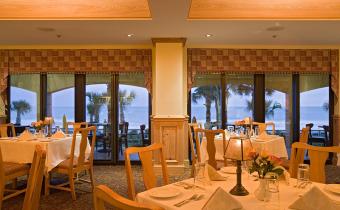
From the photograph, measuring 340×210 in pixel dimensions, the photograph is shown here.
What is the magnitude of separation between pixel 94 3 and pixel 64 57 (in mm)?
2032

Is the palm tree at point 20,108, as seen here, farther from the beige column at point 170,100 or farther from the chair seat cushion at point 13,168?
the beige column at point 170,100

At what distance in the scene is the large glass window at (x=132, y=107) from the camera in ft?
20.2

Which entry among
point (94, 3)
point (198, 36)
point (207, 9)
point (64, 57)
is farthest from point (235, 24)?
point (64, 57)

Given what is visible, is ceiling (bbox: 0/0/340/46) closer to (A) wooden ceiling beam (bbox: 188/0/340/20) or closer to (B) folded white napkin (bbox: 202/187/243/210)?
(A) wooden ceiling beam (bbox: 188/0/340/20)

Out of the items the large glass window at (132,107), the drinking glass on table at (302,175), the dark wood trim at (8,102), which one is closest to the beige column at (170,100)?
the large glass window at (132,107)

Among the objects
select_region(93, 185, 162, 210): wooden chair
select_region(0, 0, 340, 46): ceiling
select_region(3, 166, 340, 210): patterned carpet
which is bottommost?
select_region(3, 166, 340, 210): patterned carpet

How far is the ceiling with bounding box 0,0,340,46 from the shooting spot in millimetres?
4289

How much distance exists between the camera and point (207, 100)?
20.4 feet

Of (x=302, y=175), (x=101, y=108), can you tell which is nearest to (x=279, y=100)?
(x=101, y=108)

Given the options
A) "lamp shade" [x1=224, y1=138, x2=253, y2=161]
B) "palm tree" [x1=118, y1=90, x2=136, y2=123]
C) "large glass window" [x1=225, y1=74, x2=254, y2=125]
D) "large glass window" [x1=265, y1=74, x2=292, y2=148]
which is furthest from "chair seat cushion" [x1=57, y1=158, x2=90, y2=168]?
"large glass window" [x1=265, y1=74, x2=292, y2=148]

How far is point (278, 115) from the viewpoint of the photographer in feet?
20.7

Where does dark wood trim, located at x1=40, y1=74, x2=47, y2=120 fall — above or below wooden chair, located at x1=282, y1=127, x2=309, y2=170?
above

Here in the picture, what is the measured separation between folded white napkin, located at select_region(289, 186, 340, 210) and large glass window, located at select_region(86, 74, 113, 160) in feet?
16.1

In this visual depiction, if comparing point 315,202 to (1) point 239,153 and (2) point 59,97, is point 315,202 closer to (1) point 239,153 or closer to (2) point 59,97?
(1) point 239,153
